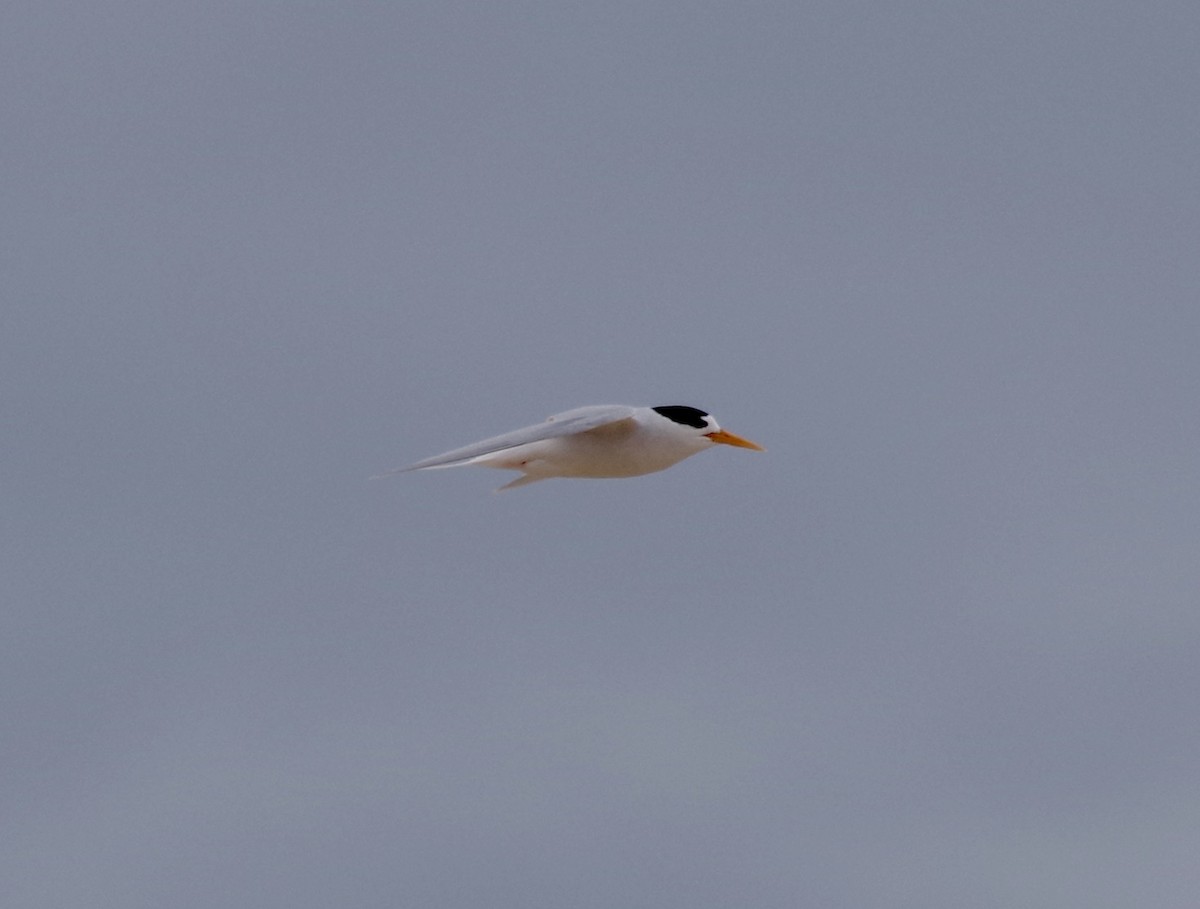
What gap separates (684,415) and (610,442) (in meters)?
1.02

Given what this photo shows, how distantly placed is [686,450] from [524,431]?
2.41 m

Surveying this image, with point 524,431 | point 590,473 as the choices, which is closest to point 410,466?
point 524,431

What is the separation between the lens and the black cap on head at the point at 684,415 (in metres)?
19.5

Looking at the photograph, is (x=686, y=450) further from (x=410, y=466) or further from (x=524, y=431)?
(x=410, y=466)

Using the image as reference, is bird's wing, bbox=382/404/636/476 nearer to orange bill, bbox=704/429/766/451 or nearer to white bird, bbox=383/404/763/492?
white bird, bbox=383/404/763/492

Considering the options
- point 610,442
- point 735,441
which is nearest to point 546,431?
point 610,442

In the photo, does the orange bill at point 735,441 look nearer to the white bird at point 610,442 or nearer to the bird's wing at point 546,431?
the white bird at point 610,442

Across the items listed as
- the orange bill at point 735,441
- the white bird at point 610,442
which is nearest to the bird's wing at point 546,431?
the white bird at point 610,442

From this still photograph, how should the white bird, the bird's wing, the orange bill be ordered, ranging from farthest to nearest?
the orange bill < the white bird < the bird's wing

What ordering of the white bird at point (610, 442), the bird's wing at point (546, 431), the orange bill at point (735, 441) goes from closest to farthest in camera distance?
the bird's wing at point (546, 431)
the white bird at point (610, 442)
the orange bill at point (735, 441)

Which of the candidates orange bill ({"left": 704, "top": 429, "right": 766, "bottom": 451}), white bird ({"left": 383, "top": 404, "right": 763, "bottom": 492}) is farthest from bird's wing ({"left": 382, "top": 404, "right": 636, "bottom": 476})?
orange bill ({"left": 704, "top": 429, "right": 766, "bottom": 451})

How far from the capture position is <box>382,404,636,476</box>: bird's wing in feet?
54.1

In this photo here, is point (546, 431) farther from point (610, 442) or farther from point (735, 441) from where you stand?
point (735, 441)

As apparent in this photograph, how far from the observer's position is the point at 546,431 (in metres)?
17.7
